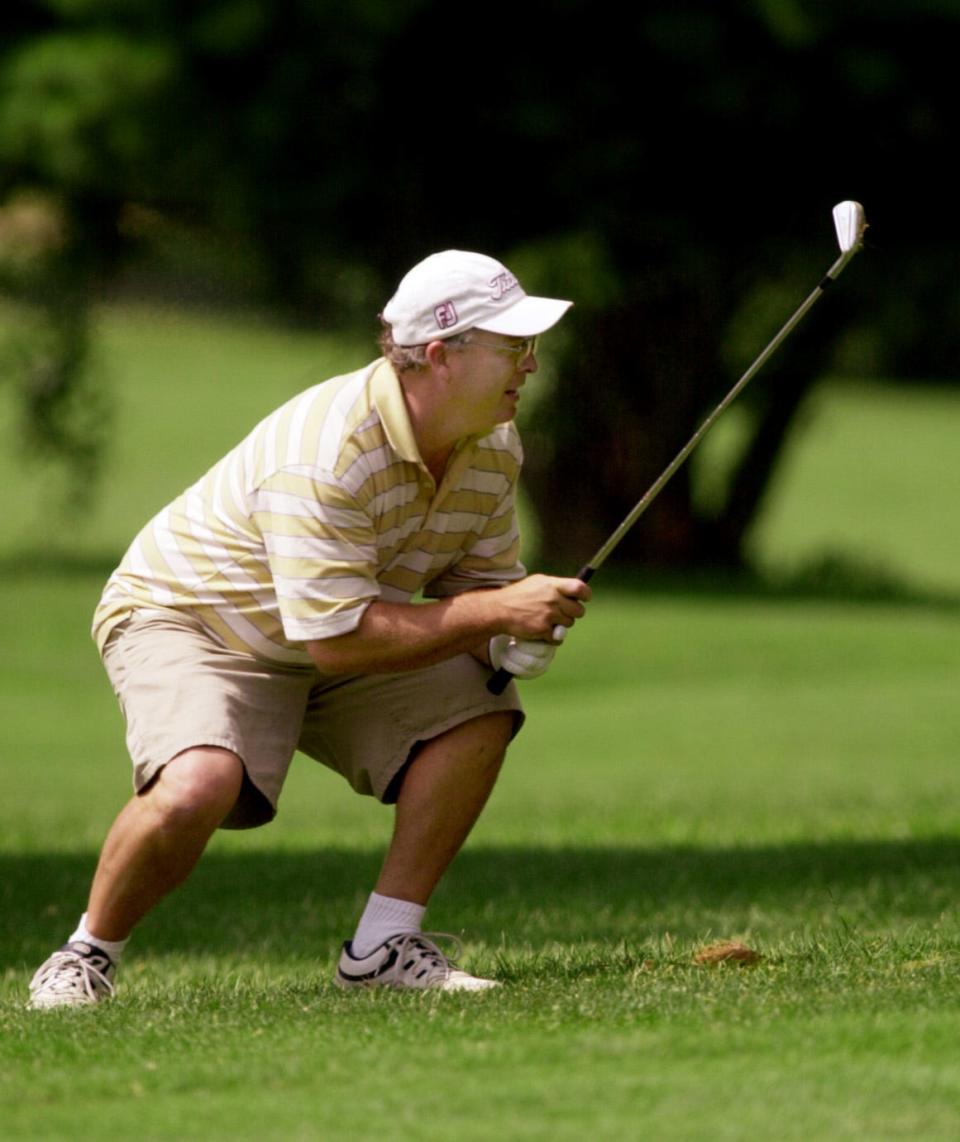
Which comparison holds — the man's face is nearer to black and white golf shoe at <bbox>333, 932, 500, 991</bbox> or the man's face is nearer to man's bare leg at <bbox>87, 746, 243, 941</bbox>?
man's bare leg at <bbox>87, 746, 243, 941</bbox>

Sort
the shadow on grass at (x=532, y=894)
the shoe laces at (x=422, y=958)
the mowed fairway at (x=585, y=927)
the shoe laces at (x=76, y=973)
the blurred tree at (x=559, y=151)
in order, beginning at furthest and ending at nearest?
1. the blurred tree at (x=559, y=151)
2. the shadow on grass at (x=532, y=894)
3. the shoe laces at (x=422, y=958)
4. the shoe laces at (x=76, y=973)
5. the mowed fairway at (x=585, y=927)

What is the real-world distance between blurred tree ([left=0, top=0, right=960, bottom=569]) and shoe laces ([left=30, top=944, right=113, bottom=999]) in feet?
46.9

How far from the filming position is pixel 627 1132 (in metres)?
3.72

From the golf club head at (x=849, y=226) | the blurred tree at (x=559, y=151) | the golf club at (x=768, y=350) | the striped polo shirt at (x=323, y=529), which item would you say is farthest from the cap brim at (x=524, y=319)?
the blurred tree at (x=559, y=151)

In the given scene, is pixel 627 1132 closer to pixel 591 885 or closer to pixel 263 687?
pixel 263 687

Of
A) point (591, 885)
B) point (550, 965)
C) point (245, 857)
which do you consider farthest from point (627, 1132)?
point (245, 857)

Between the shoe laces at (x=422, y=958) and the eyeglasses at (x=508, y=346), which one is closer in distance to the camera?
the eyeglasses at (x=508, y=346)

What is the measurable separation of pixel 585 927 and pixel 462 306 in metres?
2.18

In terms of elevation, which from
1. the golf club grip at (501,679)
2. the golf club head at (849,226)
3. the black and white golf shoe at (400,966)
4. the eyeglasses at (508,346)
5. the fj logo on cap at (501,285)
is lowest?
the black and white golf shoe at (400,966)

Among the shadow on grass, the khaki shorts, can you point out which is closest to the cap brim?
the khaki shorts

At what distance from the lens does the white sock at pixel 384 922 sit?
215 inches

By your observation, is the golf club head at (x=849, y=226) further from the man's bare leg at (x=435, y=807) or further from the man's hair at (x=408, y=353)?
the man's bare leg at (x=435, y=807)

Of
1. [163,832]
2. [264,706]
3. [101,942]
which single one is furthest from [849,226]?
[101,942]

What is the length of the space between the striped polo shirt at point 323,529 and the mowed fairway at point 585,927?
86 cm
